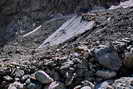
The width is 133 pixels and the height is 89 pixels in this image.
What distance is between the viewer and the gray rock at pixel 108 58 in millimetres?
3660

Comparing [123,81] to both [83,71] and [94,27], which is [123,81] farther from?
[94,27]

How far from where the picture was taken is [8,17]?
504 inches

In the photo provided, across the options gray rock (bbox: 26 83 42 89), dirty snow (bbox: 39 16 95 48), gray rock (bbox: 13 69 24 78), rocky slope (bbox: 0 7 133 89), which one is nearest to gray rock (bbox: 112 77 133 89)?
rocky slope (bbox: 0 7 133 89)

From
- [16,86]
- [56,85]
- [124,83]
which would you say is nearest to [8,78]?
[16,86]

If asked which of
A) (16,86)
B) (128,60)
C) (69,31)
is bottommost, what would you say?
(69,31)

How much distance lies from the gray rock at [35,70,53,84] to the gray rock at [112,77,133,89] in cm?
103

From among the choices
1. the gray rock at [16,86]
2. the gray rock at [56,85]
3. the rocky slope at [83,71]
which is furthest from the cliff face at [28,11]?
the gray rock at [56,85]

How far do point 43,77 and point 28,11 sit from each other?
8844 millimetres

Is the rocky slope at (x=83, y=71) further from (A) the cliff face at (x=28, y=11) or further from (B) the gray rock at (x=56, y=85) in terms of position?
(A) the cliff face at (x=28, y=11)

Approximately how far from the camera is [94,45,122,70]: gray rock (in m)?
3.66

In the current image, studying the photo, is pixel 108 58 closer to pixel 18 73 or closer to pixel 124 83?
pixel 124 83

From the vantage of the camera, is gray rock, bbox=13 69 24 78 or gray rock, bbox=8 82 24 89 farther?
gray rock, bbox=13 69 24 78

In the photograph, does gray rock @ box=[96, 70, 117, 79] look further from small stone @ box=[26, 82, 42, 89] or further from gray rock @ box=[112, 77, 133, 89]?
small stone @ box=[26, 82, 42, 89]

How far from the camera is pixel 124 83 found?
3.26 meters
